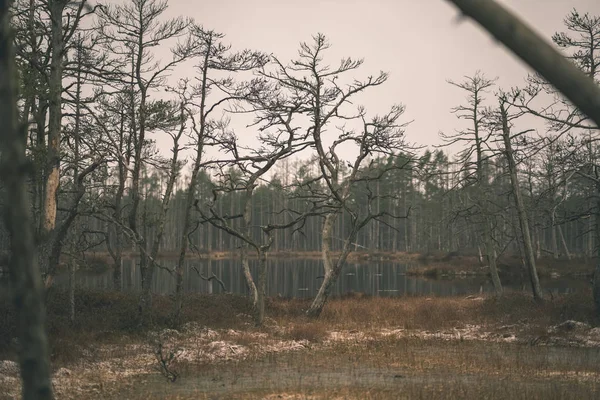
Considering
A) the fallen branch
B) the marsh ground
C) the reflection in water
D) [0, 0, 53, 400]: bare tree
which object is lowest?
the marsh ground

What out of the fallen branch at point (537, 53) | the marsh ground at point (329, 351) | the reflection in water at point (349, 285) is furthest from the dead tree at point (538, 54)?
the reflection in water at point (349, 285)

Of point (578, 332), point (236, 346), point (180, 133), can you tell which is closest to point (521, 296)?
point (578, 332)

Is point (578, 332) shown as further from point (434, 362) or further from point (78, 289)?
point (78, 289)

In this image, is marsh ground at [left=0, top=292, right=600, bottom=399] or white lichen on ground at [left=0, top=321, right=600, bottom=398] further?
white lichen on ground at [left=0, top=321, right=600, bottom=398]

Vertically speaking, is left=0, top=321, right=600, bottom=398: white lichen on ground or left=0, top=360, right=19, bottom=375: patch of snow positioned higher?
left=0, top=360, right=19, bottom=375: patch of snow

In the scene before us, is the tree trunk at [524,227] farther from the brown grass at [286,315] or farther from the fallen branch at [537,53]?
the fallen branch at [537,53]

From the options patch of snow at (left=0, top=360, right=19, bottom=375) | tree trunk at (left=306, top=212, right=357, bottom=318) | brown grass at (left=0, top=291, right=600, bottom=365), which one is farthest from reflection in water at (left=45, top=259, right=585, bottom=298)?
patch of snow at (left=0, top=360, right=19, bottom=375)

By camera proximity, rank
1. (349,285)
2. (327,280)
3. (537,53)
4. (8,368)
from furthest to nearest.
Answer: (349,285) < (327,280) < (8,368) < (537,53)

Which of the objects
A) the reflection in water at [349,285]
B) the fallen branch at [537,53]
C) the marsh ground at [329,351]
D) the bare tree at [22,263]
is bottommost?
the marsh ground at [329,351]

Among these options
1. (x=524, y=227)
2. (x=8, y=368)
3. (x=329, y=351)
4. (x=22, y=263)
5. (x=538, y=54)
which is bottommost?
(x=329, y=351)

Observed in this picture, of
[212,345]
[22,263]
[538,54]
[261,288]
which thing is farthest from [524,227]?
[22,263]

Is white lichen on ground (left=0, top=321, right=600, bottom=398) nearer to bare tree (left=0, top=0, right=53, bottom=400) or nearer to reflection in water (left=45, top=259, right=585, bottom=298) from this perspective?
bare tree (left=0, top=0, right=53, bottom=400)

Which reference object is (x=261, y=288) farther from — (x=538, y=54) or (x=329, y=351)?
(x=538, y=54)

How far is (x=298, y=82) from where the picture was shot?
21453mm
